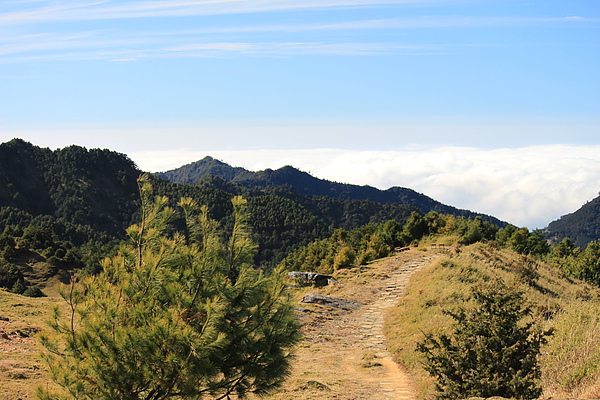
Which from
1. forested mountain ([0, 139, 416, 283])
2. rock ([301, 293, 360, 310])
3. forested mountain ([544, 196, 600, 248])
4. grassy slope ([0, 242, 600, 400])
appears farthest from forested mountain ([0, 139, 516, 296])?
rock ([301, 293, 360, 310])

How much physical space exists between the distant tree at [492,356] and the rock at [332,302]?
10.2 m

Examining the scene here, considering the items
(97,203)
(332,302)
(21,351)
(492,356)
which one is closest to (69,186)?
(97,203)

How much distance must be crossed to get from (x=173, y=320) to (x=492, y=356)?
16.8 feet

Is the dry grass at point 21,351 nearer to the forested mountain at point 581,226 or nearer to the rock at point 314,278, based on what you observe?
the rock at point 314,278

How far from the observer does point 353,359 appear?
13.0 metres

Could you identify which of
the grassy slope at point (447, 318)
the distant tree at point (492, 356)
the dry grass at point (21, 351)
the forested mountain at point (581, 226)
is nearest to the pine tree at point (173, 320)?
the dry grass at point (21, 351)

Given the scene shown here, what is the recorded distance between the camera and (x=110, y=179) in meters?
145

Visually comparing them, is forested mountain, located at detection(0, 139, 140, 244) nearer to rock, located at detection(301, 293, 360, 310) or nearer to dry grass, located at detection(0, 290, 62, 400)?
dry grass, located at detection(0, 290, 62, 400)

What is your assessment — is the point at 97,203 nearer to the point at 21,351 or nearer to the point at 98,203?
the point at 98,203

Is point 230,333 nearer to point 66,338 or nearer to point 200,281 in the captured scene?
point 200,281

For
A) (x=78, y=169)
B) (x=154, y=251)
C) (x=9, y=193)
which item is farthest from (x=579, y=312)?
(x=78, y=169)

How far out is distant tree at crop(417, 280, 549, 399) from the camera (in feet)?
24.2

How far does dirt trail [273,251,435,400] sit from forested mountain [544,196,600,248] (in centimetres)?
14042

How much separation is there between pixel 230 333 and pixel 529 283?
1635 cm
